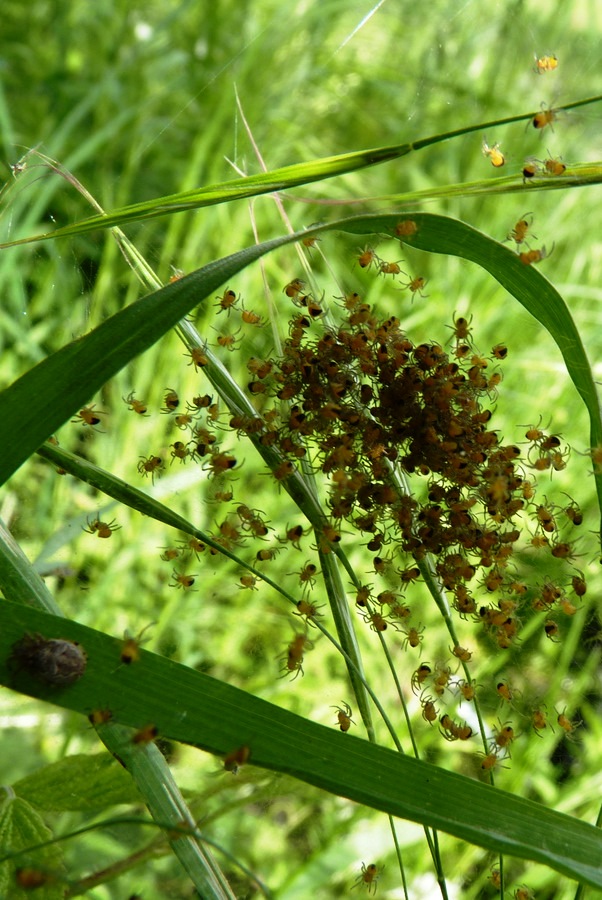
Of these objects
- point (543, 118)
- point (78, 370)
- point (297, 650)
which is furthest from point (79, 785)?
point (543, 118)

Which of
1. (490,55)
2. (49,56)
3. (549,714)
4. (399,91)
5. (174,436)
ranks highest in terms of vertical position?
(49,56)

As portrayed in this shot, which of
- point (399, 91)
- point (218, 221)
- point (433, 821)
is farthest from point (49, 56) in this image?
point (433, 821)

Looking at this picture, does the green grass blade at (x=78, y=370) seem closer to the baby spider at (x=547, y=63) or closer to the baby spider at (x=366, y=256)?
the baby spider at (x=366, y=256)

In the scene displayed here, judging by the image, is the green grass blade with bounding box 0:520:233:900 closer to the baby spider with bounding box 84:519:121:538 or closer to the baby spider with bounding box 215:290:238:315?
the baby spider with bounding box 84:519:121:538

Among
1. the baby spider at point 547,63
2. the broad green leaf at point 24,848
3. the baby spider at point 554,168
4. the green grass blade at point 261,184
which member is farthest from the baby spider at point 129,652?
the baby spider at point 547,63

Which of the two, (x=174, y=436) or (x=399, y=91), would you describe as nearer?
(x=174, y=436)

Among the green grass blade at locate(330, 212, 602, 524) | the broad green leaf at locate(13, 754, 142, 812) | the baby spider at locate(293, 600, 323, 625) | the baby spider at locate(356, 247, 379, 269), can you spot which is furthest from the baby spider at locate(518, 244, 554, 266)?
the broad green leaf at locate(13, 754, 142, 812)

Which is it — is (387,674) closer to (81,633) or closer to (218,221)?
(81,633)
